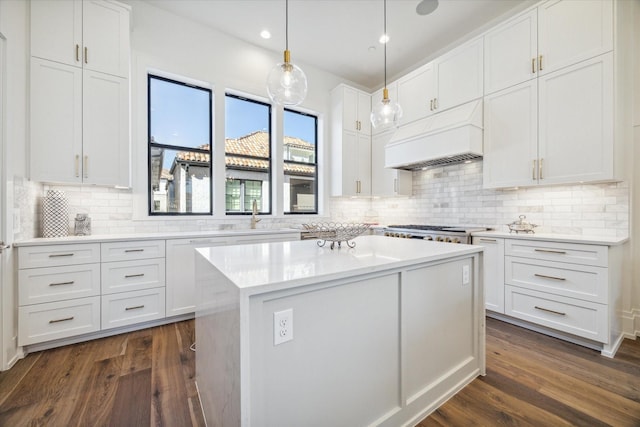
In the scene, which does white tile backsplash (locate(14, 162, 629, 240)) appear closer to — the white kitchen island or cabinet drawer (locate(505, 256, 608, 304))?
cabinet drawer (locate(505, 256, 608, 304))

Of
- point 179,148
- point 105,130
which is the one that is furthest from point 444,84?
point 105,130

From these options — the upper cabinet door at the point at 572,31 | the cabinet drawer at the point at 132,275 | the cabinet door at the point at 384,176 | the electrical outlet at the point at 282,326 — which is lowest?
the cabinet drawer at the point at 132,275

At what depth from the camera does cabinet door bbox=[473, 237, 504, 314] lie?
9.12 ft

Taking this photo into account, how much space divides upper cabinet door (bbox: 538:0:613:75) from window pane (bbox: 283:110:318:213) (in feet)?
9.83

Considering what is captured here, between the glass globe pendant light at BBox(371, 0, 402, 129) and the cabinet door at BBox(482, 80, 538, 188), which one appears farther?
the cabinet door at BBox(482, 80, 538, 188)

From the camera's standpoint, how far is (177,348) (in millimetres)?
2297

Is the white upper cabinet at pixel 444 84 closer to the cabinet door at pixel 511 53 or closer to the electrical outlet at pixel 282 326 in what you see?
the cabinet door at pixel 511 53

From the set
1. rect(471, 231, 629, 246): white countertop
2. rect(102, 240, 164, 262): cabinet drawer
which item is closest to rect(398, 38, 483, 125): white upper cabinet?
rect(471, 231, 629, 246): white countertop

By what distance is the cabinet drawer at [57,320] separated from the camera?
2.15 meters

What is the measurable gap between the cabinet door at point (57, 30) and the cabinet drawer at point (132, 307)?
221 centimetres

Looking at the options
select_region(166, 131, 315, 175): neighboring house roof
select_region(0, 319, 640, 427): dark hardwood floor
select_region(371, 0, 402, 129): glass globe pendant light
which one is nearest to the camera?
select_region(0, 319, 640, 427): dark hardwood floor

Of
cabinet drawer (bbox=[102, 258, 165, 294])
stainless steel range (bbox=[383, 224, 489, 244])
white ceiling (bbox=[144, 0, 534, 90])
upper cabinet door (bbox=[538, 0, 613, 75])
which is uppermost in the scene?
white ceiling (bbox=[144, 0, 534, 90])

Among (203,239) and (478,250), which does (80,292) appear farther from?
(478,250)

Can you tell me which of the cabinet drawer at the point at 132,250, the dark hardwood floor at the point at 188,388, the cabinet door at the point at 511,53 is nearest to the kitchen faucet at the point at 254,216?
the cabinet drawer at the point at 132,250
